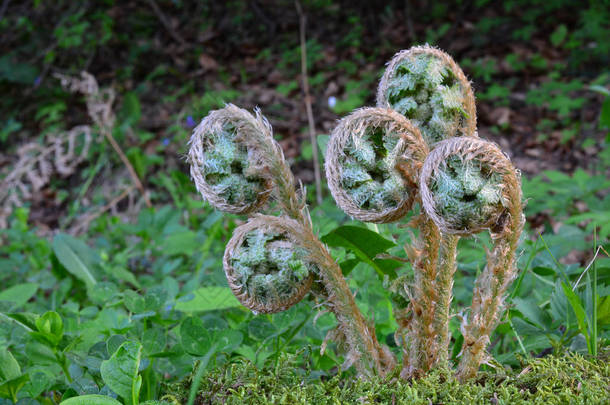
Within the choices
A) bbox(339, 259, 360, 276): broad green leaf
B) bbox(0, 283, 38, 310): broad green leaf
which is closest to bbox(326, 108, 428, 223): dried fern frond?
bbox(339, 259, 360, 276): broad green leaf

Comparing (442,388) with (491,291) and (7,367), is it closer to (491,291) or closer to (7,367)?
(491,291)

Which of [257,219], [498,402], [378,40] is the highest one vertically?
[257,219]

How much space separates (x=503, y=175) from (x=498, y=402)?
0.54 m

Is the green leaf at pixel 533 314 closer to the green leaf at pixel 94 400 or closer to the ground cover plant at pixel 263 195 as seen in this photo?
the ground cover plant at pixel 263 195

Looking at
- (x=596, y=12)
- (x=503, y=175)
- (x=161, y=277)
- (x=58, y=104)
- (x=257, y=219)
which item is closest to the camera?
(x=503, y=175)

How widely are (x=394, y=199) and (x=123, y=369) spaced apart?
2.40 ft

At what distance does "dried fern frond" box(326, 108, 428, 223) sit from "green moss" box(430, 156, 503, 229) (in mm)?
120

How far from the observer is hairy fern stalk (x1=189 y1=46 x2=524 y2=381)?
1146 millimetres

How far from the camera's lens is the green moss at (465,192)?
112 cm

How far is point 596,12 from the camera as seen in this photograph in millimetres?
6594

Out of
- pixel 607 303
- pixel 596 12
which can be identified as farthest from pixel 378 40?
pixel 607 303

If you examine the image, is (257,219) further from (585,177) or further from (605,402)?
(585,177)

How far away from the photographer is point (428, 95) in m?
1.38

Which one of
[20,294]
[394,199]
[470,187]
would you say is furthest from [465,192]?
[20,294]
